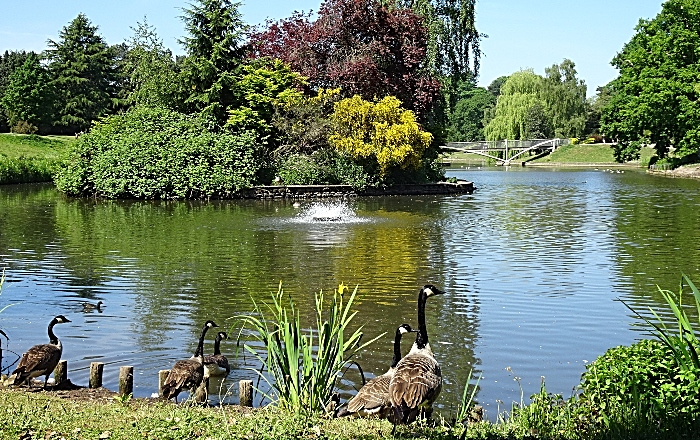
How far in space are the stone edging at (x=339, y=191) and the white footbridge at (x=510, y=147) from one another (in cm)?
4110

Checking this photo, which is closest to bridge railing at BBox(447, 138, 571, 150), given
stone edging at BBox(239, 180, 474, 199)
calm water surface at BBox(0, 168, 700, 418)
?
stone edging at BBox(239, 180, 474, 199)

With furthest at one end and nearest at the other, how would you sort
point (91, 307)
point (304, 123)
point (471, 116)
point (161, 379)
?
point (471, 116)
point (304, 123)
point (91, 307)
point (161, 379)

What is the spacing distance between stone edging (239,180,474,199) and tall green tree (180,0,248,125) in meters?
5.38

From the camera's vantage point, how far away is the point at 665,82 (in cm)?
5294

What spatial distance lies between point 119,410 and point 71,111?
66.6 m

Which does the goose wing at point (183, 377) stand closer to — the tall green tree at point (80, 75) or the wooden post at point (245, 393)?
the wooden post at point (245, 393)

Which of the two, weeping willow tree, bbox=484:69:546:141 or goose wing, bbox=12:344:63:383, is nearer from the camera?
goose wing, bbox=12:344:63:383

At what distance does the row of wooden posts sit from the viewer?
295 inches

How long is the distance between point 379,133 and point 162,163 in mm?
9896

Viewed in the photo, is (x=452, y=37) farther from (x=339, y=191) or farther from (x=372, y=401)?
(x=372, y=401)

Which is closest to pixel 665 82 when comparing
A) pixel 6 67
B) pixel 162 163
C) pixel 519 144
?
pixel 519 144

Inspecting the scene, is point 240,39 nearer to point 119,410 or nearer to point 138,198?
point 138,198

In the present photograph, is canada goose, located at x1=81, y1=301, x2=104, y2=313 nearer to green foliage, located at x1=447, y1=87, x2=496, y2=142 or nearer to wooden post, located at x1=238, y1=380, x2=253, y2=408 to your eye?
wooden post, located at x1=238, y1=380, x2=253, y2=408

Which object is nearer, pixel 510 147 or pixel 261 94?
pixel 261 94
